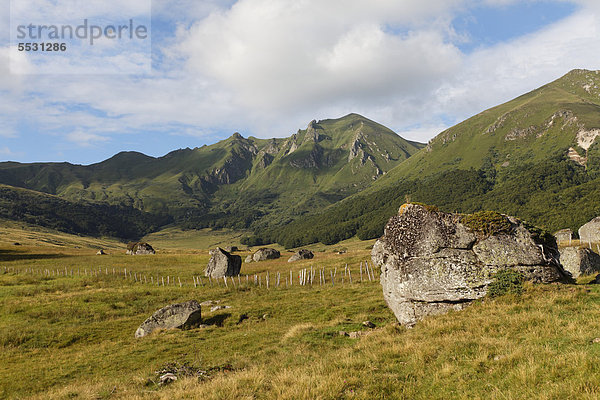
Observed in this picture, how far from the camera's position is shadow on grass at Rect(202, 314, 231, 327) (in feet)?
96.1

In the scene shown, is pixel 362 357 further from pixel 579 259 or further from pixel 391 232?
pixel 579 259

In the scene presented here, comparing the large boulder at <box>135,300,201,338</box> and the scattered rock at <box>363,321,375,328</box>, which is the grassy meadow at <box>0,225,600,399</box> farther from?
the large boulder at <box>135,300,201,338</box>

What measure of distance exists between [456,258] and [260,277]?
45.6m

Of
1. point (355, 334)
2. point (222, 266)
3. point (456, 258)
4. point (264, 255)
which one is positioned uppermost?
point (456, 258)

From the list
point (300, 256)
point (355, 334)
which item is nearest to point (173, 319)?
point (355, 334)

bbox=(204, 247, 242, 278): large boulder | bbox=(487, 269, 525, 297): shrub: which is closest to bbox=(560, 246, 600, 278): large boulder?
→ bbox=(487, 269, 525, 297): shrub

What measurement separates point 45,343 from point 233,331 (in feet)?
52.9

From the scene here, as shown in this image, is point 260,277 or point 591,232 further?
point 260,277

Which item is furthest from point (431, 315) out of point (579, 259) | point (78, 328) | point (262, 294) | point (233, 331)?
point (78, 328)

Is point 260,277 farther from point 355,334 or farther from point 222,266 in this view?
point 355,334

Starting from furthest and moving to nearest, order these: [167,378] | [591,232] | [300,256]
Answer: [300,256] → [591,232] → [167,378]

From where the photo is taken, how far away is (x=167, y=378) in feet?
46.4

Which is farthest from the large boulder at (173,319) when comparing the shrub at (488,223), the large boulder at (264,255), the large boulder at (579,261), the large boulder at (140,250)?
the large boulder at (140,250)

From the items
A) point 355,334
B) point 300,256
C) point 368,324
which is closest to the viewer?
point 355,334
